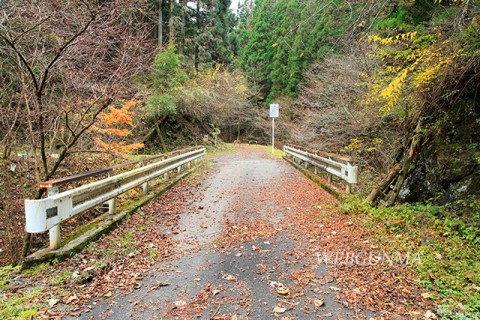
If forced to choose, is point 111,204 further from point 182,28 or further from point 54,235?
point 182,28

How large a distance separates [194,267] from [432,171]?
4438 millimetres

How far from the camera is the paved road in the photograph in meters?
2.74

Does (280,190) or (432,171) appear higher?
(432,171)

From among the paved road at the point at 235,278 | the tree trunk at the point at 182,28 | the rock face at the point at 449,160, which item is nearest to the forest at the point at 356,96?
the rock face at the point at 449,160

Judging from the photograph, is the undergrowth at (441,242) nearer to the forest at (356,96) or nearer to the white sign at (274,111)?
Answer: the forest at (356,96)

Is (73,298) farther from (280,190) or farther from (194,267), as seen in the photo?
(280,190)

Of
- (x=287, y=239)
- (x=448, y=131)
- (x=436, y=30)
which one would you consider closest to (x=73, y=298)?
(x=287, y=239)

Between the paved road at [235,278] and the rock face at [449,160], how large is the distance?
2.40 metres

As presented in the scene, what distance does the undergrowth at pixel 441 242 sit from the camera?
9.34 feet

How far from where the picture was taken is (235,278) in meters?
3.36

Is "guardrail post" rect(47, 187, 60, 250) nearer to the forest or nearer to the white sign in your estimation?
the forest

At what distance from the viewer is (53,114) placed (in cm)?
608

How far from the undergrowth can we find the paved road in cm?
97

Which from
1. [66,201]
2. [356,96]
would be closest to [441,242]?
[66,201]
